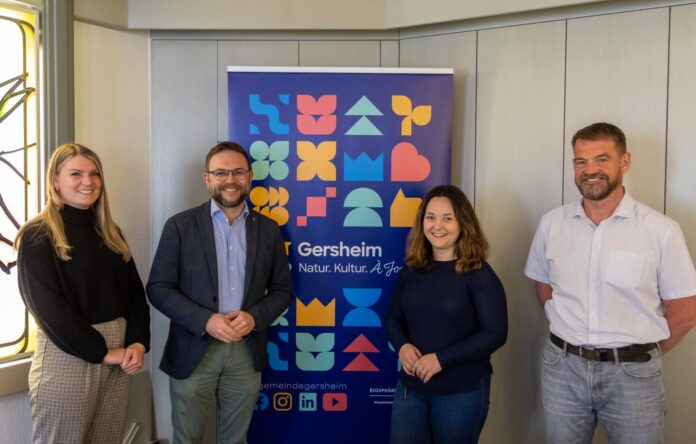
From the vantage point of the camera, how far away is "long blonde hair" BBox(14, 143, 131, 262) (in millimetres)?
2127

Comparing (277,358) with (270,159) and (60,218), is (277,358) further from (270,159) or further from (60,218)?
(60,218)

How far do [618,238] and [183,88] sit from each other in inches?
99.2

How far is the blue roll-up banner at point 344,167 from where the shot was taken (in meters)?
2.90

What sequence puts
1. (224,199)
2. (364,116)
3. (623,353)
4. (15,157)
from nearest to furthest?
(623,353), (224,199), (15,157), (364,116)

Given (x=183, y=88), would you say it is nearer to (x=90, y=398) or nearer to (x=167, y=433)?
(x=90, y=398)

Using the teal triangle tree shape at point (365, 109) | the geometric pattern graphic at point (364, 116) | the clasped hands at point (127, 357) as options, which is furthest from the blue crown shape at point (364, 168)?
the clasped hands at point (127, 357)

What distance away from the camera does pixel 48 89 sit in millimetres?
→ 2814

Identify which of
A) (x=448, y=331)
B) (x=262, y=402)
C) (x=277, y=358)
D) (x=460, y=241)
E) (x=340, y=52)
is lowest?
(x=262, y=402)

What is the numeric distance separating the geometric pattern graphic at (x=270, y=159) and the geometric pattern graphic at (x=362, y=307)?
28.3 inches

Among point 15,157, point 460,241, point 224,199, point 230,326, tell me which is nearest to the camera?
point 460,241

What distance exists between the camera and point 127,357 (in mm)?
2232

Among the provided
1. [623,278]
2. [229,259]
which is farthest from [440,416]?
[229,259]

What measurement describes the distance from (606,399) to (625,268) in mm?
526

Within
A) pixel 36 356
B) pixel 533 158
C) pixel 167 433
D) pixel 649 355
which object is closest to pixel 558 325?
pixel 649 355
